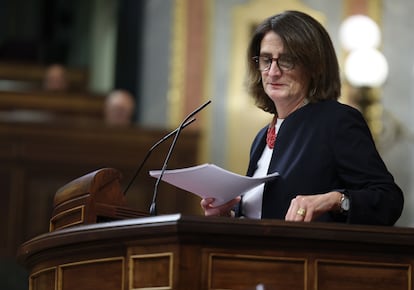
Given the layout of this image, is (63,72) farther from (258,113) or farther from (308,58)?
(308,58)

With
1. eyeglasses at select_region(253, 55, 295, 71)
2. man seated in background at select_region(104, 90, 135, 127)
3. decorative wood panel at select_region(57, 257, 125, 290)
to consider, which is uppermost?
eyeglasses at select_region(253, 55, 295, 71)

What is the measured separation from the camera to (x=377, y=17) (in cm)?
1146

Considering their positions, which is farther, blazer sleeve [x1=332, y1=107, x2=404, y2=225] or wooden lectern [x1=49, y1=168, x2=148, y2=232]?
wooden lectern [x1=49, y1=168, x2=148, y2=232]

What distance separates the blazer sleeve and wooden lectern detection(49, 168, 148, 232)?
2.21 feet

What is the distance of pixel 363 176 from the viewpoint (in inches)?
155

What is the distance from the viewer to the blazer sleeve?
3.83m

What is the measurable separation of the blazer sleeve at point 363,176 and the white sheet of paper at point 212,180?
24 cm

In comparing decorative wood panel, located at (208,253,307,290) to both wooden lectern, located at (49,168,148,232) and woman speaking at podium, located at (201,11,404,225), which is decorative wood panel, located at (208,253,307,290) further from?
wooden lectern, located at (49,168,148,232)

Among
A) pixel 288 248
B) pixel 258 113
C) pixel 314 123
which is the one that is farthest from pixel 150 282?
pixel 258 113

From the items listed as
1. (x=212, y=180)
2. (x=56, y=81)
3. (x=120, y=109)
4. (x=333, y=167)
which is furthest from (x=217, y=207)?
(x=56, y=81)

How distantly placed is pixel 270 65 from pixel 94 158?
570cm

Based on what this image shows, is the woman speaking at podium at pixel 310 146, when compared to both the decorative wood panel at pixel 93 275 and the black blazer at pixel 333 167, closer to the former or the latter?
the black blazer at pixel 333 167

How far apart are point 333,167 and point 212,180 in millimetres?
414

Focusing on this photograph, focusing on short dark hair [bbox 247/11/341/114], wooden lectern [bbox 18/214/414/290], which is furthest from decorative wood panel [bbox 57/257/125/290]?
short dark hair [bbox 247/11/341/114]
